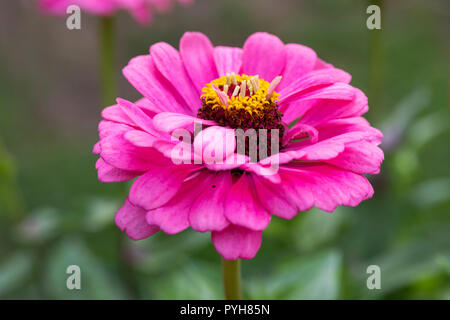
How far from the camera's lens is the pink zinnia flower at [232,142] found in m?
0.56

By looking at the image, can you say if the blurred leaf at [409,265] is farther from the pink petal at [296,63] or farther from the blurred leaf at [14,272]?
the blurred leaf at [14,272]

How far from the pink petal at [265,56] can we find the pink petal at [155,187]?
238 millimetres

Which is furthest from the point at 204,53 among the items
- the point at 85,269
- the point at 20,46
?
the point at 20,46

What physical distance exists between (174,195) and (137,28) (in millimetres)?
2221

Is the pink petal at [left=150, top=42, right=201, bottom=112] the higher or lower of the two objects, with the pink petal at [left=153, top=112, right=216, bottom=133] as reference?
higher

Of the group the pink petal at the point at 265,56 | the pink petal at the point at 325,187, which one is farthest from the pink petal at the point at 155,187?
the pink petal at the point at 265,56

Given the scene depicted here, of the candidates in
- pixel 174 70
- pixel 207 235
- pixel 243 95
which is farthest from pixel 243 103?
pixel 207 235

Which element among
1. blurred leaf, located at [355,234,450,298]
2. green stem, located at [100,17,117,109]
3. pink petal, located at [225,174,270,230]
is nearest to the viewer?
pink petal, located at [225,174,270,230]

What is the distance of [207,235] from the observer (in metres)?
1.26

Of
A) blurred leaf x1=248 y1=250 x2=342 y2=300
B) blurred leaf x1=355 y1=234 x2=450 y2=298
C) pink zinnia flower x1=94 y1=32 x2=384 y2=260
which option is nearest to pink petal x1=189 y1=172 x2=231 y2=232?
pink zinnia flower x1=94 y1=32 x2=384 y2=260

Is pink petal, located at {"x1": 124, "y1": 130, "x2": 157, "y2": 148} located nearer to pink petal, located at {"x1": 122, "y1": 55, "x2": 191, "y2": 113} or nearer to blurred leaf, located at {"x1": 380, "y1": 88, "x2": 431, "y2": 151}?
pink petal, located at {"x1": 122, "y1": 55, "x2": 191, "y2": 113}

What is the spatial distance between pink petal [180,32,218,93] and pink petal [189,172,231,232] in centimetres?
20

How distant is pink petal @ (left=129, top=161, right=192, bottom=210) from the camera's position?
1.85ft
